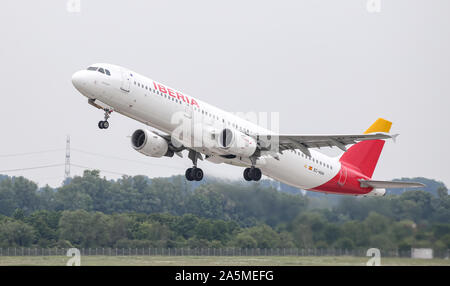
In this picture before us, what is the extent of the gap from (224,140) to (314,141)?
469 centimetres

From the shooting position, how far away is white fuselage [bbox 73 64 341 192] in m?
34.9

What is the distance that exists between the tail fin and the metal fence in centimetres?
808

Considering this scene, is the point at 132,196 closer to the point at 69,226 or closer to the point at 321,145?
the point at 69,226

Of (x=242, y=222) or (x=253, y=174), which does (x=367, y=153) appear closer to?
(x=242, y=222)

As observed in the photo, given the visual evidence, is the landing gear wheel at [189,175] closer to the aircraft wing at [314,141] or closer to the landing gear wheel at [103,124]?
the aircraft wing at [314,141]

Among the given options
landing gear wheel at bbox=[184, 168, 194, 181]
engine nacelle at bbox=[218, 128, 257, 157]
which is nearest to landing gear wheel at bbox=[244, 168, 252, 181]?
engine nacelle at bbox=[218, 128, 257, 157]

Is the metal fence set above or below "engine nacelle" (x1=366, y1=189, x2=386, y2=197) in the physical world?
below

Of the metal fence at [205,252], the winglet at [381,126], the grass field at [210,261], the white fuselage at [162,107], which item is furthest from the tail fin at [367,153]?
the grass field at [210,261]

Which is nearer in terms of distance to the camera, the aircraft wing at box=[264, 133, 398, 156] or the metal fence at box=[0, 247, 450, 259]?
the aircraft wing at box=[264, 133, 398, 156]

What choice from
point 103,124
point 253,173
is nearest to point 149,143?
point 103,124

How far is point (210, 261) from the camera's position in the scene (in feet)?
121

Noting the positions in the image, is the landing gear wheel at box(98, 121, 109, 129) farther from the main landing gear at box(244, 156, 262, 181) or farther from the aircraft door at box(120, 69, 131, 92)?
the main landing gear at box(244, 156, 262, 181)

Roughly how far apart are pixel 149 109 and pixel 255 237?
966 cm
